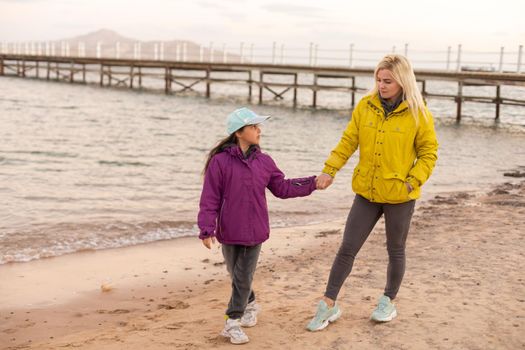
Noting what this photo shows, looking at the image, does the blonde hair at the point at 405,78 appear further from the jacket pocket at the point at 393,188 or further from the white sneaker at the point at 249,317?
the white sneaker at the point at 249,317

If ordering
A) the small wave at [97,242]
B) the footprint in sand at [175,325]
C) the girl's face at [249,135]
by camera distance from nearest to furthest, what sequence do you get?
the girl's face at [249,135] → the footprint in sand at [175,325] → the small wave at [97,242]

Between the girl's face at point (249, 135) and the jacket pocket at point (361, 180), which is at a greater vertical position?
the girl's face at point (249, 135)

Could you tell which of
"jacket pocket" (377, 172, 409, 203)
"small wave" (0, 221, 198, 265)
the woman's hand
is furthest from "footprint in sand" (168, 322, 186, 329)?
"small wave" (0, 221, 198, 265)

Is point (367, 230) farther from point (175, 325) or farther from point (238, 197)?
point (175, 325)

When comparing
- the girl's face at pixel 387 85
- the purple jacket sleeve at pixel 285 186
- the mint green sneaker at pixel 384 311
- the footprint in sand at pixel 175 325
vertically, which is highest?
the girl's face at pixel 387 85

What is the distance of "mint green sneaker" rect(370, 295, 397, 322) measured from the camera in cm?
373

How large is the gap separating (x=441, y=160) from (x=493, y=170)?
1621mm

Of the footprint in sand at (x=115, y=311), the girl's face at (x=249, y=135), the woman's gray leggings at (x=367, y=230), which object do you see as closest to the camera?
the girl's face at (x=249, y=135)

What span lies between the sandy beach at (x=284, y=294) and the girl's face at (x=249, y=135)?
117cm

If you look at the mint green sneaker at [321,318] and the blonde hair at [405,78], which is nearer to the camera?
the blonde hair at [405,78]

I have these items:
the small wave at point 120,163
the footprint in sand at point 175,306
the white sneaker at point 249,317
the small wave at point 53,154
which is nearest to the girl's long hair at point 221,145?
the white sneaker at point 249,317

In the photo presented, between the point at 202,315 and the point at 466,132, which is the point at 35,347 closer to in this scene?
the point at 202,315

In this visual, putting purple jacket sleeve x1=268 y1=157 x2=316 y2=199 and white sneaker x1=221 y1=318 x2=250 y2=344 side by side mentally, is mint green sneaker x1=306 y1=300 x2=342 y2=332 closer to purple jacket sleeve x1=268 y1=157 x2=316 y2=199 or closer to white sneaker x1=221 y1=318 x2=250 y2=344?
white sneaker x1=221 y1=318 x2=250 y2=344

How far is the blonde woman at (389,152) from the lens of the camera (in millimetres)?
3338
